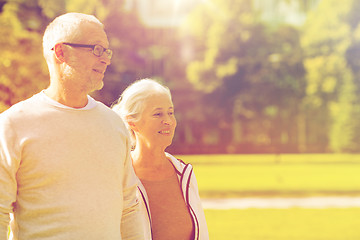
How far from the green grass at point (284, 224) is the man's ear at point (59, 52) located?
803 cm

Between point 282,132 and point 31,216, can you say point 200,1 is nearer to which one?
point 282,132

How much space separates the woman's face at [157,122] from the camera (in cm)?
386

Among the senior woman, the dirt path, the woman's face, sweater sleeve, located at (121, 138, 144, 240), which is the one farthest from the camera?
the dirt path

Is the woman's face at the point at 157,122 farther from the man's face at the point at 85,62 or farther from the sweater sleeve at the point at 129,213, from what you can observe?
the man's face at the point at 85,62

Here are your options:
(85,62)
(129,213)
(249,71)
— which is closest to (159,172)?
(129,213)

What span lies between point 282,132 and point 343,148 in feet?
21.5

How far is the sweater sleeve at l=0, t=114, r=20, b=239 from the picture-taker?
241cm

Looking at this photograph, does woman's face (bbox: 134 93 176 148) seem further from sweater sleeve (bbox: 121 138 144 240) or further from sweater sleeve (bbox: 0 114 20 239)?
sweater sleeve (bbox: 0 114 20 239)

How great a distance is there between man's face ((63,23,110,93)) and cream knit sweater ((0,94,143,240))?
0.14m

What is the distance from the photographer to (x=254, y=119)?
49.9 metres

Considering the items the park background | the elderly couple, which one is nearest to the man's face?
the elderly couple

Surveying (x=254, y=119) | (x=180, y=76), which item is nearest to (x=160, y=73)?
(x=180, y=76)

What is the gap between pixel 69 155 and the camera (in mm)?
2578

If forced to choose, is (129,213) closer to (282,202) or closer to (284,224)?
(284,224)
